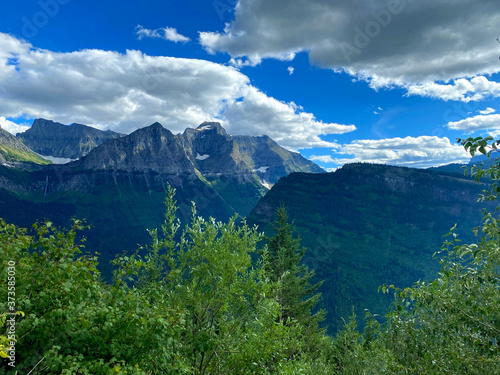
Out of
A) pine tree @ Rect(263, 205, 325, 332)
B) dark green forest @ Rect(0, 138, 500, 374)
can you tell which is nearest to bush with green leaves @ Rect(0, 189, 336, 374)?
dark green forest @ Rect(0, 138, 500, 374)

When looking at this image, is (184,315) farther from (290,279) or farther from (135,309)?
(290,279)

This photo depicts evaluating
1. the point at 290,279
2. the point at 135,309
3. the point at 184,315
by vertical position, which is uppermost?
the point at 135,309

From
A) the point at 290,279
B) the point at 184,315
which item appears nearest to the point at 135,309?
the point at 184,315

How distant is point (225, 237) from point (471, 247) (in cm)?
860

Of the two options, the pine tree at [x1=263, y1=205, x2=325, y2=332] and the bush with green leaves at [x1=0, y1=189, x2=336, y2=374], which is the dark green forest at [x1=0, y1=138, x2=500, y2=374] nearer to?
the bush with green leaves at [x1=0, y1=189, x2=336, y2=374]

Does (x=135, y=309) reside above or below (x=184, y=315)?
above

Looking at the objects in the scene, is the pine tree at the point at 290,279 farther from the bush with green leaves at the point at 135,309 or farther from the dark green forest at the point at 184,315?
the dark green forest at the point at 184,315

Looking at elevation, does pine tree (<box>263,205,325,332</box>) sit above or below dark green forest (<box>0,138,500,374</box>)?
below

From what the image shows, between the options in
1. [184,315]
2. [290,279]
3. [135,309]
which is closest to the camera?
[135,309]

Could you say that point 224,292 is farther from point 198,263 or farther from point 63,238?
point 63,238

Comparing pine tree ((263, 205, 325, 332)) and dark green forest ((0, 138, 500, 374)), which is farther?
pine tree ((263, 205, 325, 332))

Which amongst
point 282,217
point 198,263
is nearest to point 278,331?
point 198,263

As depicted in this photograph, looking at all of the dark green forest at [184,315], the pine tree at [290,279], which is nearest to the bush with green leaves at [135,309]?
the dark green forest at [184,315]

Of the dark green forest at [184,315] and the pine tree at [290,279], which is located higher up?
the dark green forest at [184,315]
